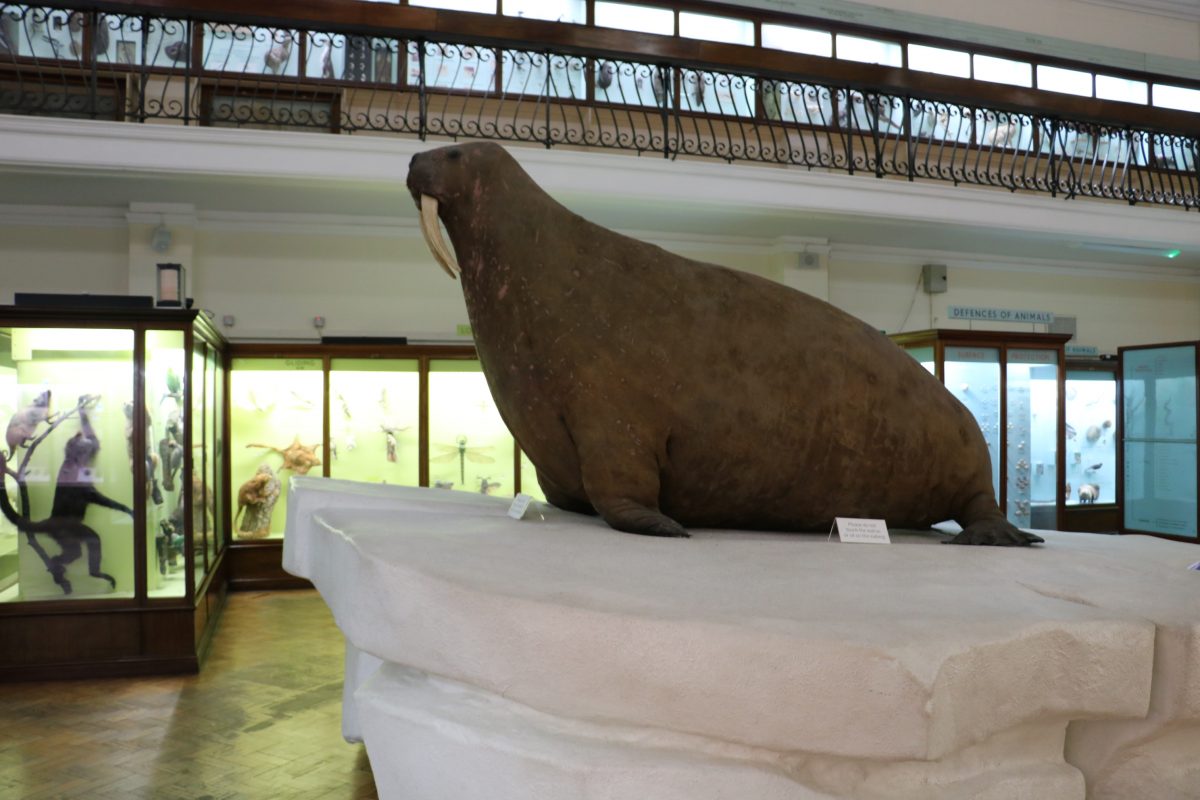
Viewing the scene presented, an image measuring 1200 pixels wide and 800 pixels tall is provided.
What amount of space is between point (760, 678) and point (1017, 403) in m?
7.69

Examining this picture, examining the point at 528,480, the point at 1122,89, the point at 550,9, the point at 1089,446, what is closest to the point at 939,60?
the point at 1122,89

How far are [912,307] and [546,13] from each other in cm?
541

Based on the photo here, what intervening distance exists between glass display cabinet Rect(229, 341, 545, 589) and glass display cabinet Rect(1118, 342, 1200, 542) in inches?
247

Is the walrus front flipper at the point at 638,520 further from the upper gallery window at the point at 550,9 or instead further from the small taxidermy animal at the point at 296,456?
the upper gallery window at the point at 550,9

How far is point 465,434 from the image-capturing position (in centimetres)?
803

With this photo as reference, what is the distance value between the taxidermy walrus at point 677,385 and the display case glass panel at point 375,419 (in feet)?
18.1

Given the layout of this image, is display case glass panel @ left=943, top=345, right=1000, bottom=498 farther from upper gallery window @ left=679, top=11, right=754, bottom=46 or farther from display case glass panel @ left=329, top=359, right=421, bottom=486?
upper gallery window @ left=679, top=11, right=754, bottom=46

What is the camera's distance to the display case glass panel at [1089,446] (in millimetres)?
9773

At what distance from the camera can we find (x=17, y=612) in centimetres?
469

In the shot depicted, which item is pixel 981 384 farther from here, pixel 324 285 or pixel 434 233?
pixel 434 233

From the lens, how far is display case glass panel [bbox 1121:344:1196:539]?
879 centimetres

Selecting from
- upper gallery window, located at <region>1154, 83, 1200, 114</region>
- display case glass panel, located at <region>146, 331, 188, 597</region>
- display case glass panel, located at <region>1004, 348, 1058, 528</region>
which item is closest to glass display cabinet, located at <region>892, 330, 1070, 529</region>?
display case glass panel, located at <region>1004, 348, 1058, 528</region>

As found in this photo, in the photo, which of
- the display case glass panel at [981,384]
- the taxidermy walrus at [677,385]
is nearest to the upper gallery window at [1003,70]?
the display case glass panel at [981,384]

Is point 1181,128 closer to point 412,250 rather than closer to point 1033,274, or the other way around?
point 1033,274
